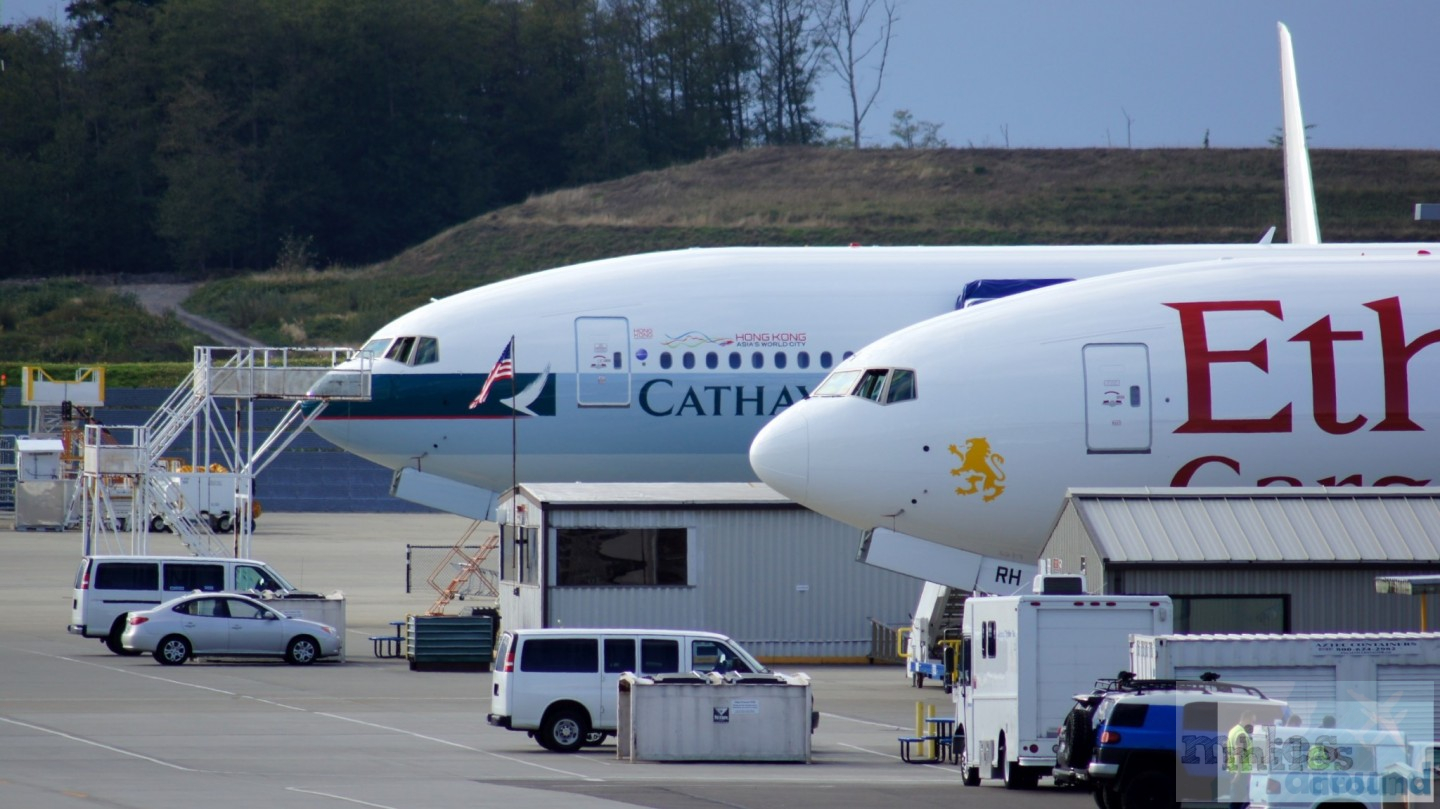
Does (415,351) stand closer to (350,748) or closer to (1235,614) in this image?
(350,748)

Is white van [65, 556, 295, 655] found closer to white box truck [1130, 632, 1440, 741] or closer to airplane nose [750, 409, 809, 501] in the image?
airplane nose [750, 409, 809, 501]

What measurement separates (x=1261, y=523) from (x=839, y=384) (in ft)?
21.7

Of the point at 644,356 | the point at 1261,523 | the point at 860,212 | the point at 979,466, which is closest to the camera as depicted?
the point at 1261,523

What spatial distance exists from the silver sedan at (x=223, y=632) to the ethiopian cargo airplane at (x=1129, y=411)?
42.0 feet

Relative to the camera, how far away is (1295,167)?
51938 millimetres

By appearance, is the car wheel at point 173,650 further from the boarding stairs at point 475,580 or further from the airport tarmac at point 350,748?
the boarding stairs at point 475,580

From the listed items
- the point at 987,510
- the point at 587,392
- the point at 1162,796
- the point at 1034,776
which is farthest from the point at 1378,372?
the point at 587,392

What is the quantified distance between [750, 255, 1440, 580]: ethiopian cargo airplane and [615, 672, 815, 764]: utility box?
4033mm

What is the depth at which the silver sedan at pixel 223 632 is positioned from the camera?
116ft

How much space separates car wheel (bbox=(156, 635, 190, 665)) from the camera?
3525cm

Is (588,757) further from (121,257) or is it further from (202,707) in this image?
(121,257)

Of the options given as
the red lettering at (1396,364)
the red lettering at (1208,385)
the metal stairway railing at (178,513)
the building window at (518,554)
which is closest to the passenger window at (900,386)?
the red lettering at (1208,385)

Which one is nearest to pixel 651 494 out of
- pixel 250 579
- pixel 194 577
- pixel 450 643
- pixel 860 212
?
pixel 450 643

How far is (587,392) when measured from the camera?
36.0m
